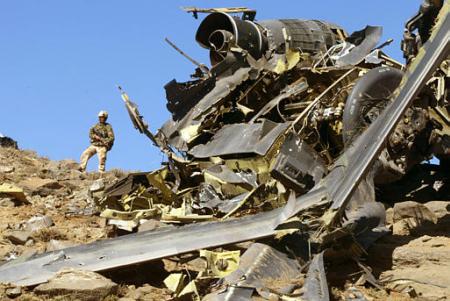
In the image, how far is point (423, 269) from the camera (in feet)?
24.2

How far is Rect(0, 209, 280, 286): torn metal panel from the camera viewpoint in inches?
247

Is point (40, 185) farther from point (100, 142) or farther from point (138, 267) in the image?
point (138, 267)

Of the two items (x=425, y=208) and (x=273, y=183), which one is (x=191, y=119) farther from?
(x=425, y=208)

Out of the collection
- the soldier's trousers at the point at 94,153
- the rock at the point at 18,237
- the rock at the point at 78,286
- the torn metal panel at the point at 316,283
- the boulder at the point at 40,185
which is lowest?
the torn metal panel at the point at 316,283

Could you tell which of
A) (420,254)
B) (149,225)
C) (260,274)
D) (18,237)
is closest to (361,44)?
(420,254)

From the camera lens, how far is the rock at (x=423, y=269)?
6.73 metres

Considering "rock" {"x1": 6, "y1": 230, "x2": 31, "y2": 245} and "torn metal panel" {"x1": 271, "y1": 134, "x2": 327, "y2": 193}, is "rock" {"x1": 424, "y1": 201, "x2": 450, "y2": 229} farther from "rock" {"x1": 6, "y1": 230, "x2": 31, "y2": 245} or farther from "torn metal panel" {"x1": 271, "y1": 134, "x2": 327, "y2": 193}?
"rock" {"x1": 6, "y1": 230, "x2": 31, "y2": 245}

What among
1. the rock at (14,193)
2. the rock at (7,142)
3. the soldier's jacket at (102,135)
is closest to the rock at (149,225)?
the rock at (14,193)

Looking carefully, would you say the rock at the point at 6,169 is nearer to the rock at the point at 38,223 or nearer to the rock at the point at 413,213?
the rock at the point at 38,223

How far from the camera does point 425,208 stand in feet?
29.6

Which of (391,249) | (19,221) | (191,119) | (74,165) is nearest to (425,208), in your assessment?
(391,249)

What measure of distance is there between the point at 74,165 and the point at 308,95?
583 cm

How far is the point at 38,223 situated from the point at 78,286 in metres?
3.15

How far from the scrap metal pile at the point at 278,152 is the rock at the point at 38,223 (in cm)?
68
